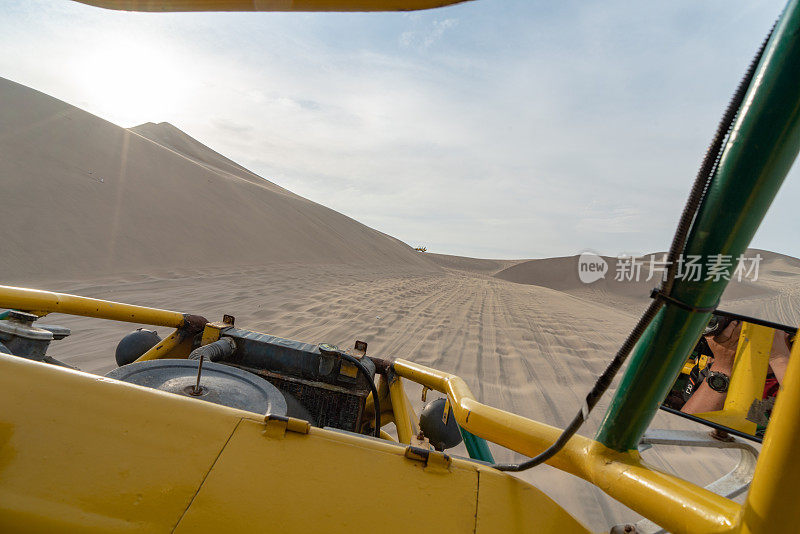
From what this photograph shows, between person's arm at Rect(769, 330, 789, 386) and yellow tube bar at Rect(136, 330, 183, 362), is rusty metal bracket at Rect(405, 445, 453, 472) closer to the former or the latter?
person's arm at Rect(769, 330, 789, 386)

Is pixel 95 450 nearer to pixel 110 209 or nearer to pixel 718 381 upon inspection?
pixel 718 381

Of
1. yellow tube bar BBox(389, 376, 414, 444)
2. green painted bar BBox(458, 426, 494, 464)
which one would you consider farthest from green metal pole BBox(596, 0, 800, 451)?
yellow tube bar BBox(389, 376, 414, 444)

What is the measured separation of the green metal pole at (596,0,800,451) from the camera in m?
0.72

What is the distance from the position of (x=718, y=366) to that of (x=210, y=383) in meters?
2.05

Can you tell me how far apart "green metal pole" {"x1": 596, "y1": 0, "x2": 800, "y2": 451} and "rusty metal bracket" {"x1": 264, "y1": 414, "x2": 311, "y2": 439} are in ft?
2.67

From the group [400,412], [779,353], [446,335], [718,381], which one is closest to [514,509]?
[718,381]

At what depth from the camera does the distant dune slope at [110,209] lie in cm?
1133

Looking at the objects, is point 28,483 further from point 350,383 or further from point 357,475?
point 350,383

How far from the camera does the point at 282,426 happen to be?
995 mm

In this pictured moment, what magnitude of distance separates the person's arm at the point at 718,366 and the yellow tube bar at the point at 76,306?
296 cm

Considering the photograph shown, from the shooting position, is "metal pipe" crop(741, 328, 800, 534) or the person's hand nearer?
"metal pipe" crop(741, 328, 800, 534)

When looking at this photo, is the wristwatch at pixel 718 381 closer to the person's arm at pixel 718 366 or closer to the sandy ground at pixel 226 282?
the person's arm at pixel 718 366

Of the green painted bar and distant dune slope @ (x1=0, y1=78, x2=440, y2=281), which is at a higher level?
distant dune slope @ (x1=0, y1=78, x2=440, y2=281)

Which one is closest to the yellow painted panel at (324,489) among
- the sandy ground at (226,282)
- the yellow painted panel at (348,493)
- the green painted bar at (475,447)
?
the yellow painted panel at (348,493)
